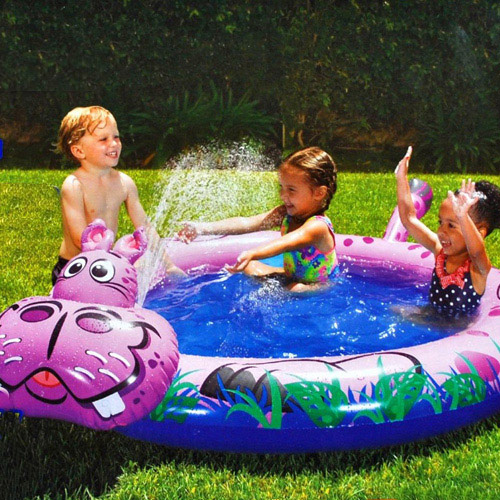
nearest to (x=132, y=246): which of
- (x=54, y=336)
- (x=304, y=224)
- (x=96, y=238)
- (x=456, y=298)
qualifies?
(x=96, y=238)

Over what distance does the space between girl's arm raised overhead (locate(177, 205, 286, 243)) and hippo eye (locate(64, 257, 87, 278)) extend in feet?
4.94

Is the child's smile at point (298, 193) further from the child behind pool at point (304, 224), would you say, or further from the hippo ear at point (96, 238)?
the hippo ear at point (96, 238)

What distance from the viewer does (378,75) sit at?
10.2 metres

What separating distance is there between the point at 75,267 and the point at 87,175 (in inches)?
51.0

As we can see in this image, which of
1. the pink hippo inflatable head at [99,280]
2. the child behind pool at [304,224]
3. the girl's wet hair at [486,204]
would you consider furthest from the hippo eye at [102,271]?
the girl's wet hair at [486,204]

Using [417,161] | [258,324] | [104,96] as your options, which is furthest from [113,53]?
[258,324]

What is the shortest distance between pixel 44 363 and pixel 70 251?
5.46 feet

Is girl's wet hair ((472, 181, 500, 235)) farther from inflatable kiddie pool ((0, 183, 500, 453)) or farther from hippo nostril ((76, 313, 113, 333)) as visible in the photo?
hippo nostril ((76, 313, 113, 333))

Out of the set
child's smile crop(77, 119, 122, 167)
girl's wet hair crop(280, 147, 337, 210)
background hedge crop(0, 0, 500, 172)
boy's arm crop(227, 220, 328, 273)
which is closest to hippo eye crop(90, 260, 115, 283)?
boy's arm crop(227, 220, 328, 273)

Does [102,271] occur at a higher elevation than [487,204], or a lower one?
lower

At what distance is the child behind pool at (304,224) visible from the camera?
3.95 metres

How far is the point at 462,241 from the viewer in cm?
348

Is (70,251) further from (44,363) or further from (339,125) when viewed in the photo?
(339,125)

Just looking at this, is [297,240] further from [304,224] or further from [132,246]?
[132,246]
